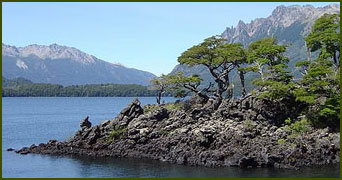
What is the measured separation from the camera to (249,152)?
53.7 m

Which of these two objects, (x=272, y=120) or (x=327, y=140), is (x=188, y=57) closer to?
(x=272, y=120)

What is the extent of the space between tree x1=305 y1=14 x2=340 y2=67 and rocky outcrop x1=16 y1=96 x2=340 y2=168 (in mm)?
11099

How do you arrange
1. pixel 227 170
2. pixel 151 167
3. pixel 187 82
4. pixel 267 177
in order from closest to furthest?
pixel 267 177, pixel 227 170, pixel 151 167, pixel 187 82

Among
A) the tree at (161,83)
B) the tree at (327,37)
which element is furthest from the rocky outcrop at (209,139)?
the tree at (327,37)

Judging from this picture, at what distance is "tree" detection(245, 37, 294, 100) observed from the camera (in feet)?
203

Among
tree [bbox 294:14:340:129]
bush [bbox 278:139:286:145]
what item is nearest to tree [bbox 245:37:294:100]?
tree [bbox 294:14:340:129]

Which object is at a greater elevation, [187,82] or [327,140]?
[187,82]

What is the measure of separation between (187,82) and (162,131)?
38.4 feet

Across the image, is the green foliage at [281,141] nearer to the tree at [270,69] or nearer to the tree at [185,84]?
the tree at [270,69]

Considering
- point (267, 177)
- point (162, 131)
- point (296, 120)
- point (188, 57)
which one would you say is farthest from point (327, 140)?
point (188, 57)

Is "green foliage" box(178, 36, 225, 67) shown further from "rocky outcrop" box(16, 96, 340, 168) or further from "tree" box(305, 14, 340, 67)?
"tree" box(305, 14, 340, 67)

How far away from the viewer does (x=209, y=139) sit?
58344 mm

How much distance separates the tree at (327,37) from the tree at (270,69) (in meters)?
4.50

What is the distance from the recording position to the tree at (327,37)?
64562 millimetres
